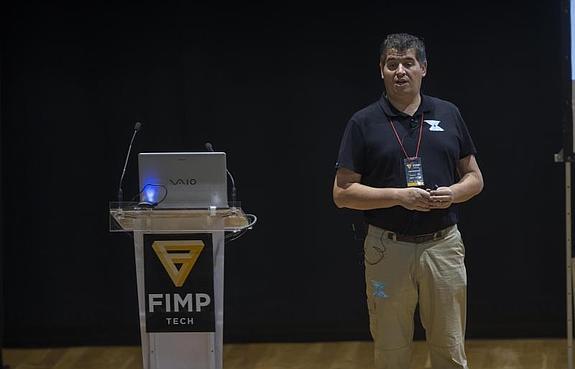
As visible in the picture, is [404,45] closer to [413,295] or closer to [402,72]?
[402,72]

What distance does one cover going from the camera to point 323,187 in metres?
5.76

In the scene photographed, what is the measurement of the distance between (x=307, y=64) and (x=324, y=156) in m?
0.55

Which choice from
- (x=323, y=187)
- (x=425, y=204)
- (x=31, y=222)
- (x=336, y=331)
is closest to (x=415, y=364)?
(x=336, y=331)

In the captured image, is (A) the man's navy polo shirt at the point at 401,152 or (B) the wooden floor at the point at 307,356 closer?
(A) the man's navy polo shirt at the point at 401,152

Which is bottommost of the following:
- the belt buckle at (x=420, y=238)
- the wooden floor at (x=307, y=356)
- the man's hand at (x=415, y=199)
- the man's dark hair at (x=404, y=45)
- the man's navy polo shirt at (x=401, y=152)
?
the wooden floor at (x=307, y=356)

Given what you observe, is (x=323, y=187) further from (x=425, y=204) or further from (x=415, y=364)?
(x=425, y=204)

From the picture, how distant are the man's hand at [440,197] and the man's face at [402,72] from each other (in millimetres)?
384

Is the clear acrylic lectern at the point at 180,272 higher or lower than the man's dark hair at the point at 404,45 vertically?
lower

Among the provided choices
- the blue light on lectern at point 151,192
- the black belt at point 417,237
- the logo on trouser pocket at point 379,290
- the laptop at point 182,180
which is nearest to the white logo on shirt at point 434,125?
the black belt at point 417,237

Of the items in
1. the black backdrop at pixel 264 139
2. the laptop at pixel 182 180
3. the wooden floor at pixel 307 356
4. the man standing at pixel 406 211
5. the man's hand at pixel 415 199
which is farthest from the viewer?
the black backdrop at pixel 264 139

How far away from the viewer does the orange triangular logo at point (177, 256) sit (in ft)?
11.9

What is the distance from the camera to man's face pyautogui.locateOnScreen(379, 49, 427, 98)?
3.57 m

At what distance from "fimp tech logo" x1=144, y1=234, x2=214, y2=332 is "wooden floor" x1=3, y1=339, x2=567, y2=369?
173 centimetres

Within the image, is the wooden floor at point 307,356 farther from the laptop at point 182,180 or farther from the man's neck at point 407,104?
the man's neck at point 407,104
